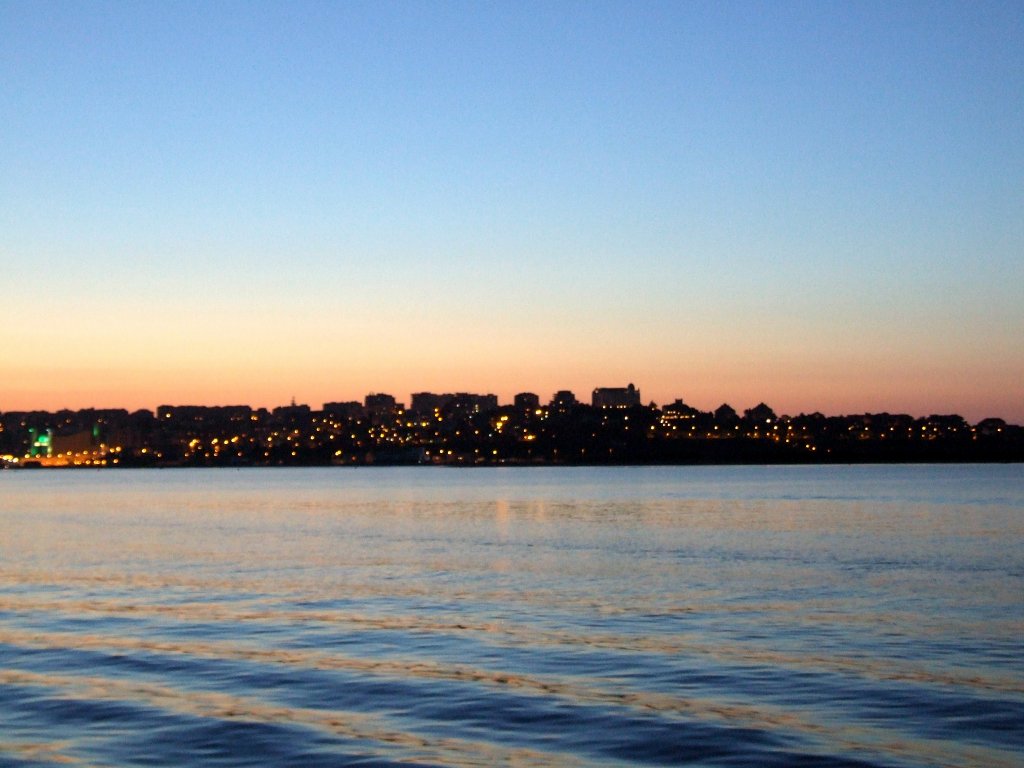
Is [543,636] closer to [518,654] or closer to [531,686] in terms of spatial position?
[518,654]

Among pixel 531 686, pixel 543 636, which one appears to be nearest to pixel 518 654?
pixel 543 636

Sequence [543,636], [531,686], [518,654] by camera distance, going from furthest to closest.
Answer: [543,636]
[518,654]
[531,686]

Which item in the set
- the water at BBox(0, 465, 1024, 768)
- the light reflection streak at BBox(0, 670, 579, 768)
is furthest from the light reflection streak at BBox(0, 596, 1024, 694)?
the light reflection streak at BBox(0, 670, 579, 768)

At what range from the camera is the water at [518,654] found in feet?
52.0

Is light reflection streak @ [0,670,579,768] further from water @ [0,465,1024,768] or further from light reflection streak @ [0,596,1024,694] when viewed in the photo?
light reflection streak @ [0,596,1024,694]

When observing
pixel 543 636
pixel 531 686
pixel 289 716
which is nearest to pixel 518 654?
pixel 543 636

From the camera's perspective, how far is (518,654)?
884 inches

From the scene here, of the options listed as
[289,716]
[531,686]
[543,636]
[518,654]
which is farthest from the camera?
[543,636]

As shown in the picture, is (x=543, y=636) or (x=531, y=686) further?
(x=543, y=636)

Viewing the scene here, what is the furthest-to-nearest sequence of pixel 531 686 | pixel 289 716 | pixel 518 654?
pixel 518 654 → pixel 531 686 → pixel 289 716

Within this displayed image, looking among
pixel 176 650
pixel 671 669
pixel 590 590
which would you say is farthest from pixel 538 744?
pixel 590 590

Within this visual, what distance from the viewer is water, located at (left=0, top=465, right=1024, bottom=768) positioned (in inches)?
624

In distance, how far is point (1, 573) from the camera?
39.2 metres

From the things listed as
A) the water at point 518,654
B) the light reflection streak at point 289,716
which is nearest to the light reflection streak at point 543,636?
the water at point 518,654
